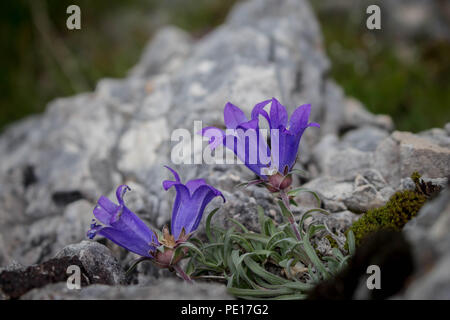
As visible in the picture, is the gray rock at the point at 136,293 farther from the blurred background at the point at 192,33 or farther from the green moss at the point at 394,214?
the blurred background at the point at 192,33

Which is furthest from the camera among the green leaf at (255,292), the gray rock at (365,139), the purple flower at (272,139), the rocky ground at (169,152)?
the gray rock at (365,139)

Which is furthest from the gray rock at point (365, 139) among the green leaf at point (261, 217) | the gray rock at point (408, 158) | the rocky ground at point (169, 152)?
the green leaf at point (261, 217)

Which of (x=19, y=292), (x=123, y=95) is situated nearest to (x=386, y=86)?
(x=123, y=95)

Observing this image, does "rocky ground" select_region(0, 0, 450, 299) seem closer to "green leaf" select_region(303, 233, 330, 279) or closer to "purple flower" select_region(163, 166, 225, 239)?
"purple flower" select_region(163, 166, 225, 239)

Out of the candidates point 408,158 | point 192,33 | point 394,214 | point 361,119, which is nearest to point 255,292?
point 394,214

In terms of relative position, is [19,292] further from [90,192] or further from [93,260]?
[90,192]

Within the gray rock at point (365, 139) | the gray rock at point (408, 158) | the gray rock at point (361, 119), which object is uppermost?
the gray rock at point (361, 119)

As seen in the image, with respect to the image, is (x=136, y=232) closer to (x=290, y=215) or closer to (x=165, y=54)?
(x=290, y=215)
